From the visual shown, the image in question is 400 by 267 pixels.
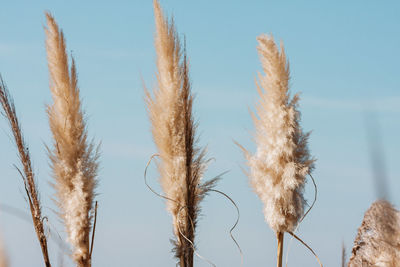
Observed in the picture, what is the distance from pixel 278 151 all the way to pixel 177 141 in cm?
58

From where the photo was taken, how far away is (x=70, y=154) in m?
2.95

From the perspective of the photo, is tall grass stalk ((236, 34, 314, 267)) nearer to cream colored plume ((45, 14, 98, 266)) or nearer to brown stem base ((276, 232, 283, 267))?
brown stem base ((276, 232, 283, 267))

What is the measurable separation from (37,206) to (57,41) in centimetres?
96

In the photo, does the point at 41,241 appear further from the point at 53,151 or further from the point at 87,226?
the point at 53,151

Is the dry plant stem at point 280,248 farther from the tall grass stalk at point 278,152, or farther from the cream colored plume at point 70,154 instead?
the cream colored plume at point 70,154

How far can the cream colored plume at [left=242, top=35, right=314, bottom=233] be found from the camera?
2908mm

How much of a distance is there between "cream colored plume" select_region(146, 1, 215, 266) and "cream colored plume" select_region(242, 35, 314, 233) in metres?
0.36

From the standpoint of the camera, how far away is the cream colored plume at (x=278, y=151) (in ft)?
9.54

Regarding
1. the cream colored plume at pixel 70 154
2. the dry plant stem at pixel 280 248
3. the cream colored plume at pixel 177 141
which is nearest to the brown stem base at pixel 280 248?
the dry plant stem at pixel 280 248

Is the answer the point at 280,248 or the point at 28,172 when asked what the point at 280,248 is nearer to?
the point at 280,248

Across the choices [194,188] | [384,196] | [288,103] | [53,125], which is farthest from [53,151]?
[384,196]

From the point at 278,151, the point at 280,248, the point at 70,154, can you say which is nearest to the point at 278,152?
the point at 278,151

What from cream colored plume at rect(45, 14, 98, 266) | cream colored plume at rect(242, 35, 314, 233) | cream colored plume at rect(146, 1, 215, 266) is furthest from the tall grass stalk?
cream colored plume at rect(45, 14, 98, 266)

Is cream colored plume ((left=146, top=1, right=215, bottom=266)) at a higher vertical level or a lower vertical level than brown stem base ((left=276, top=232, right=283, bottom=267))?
higher
